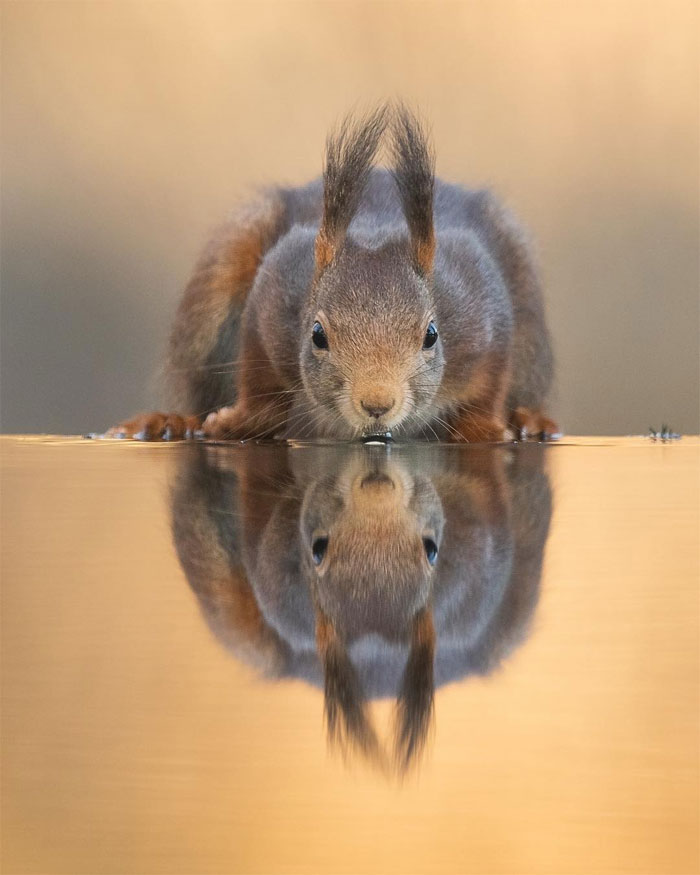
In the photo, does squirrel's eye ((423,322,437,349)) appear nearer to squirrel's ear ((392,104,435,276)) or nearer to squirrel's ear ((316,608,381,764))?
squirrel's ear ((392,104,435,276))

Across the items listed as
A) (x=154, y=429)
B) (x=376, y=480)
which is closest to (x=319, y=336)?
(x=154, y=429)

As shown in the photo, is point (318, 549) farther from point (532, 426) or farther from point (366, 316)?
point (532, 426)

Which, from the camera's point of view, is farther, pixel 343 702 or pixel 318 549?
pixel 318 549

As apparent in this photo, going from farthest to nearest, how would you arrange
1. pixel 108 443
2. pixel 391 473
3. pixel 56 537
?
pixel 108 443, pixel 391 473, pixel 56 537

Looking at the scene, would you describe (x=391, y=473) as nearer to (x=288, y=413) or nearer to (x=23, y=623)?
(x=23, y=623)

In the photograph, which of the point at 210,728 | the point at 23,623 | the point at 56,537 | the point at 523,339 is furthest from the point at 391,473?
the point at 523,339

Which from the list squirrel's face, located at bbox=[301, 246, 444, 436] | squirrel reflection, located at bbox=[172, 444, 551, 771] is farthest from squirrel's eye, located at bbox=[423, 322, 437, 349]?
squirrel reflection, located at bbox=[172, 444, 551, 771]

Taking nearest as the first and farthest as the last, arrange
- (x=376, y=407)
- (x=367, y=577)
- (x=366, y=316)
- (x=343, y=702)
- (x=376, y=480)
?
(x=343, y=702)
(x=367, y=577)
(x=376, y=480)
(x=376, y=407)
(x=366, y=316)

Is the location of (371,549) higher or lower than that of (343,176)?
lower
